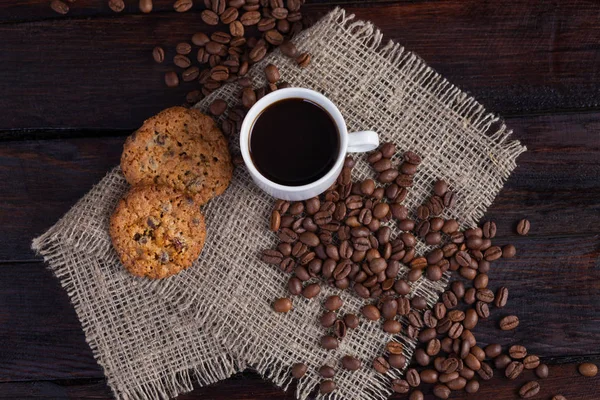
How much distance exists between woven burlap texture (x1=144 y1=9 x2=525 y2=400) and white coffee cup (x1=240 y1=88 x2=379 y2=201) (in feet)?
0.70

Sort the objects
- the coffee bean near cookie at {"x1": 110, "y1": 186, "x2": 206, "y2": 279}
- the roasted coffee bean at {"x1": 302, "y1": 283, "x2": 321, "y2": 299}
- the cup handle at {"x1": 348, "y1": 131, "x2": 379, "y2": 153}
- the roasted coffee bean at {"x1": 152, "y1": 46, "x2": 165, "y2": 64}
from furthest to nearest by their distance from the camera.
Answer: the roasted coffee bean at {"x1": 152, "y1": 46, "x2": 165, "y2": 64} < the roasted coffee bean at {"x1": 302, "y1": 283, "x2": 321, "y2": 299} < the coffee bean near cookie at {"x1": 110, "y1": 186, "x2": 206, "y2": 279} < the cup handle at {"x1": 348, "y1": 131, "x2": 379, "y2": 153}

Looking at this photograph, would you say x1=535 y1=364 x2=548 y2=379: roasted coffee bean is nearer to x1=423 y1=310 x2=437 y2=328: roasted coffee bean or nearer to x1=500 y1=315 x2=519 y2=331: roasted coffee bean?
x1=500 y1=315 x2=519 y2=331: roasted coffee bean

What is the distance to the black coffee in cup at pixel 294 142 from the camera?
1.49m

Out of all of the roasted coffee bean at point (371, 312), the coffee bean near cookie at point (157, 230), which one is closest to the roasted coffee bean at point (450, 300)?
the roasted coffee bean at point (371, 312)

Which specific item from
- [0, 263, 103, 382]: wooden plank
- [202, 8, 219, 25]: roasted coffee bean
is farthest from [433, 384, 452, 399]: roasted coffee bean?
[202, 8, 219, 25]: roasted coffee bean

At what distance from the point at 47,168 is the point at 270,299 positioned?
782mm

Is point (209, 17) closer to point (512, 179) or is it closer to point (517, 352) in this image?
Result: point (512, 179)

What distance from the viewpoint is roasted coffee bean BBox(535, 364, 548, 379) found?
175cm

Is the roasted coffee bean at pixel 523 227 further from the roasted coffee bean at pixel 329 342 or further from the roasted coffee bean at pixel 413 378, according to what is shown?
the roasted coffee bean at pixel 329 342

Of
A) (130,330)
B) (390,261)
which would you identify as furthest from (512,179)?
(130,330)

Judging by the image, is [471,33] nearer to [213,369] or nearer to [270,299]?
[270,299]

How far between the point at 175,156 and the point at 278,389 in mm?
759

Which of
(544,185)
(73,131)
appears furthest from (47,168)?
(544,185)

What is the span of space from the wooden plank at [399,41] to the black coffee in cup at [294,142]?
40 centimetres
